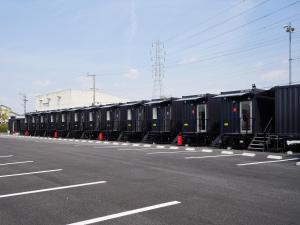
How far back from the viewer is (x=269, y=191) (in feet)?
21.8

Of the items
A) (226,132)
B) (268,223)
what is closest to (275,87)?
(226,132)

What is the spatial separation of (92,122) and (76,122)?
346cm

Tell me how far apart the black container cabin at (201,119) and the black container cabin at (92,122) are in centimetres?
1220

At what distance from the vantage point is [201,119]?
21188mm

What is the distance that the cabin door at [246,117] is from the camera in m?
18.1

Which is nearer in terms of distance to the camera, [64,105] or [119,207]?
[119,207]

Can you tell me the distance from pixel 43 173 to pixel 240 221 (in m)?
6.39

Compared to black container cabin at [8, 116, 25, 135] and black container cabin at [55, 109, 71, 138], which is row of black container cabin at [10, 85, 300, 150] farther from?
black container cabin at [8, 116, 25, 135]

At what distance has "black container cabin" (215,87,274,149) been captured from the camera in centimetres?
1797

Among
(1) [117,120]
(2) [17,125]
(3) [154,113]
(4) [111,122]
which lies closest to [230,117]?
(3) [154,113]

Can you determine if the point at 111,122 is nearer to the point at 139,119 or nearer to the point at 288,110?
the point at 139,119

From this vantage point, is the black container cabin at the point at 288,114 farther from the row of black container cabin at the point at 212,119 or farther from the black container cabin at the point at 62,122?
the black container cabin at the point at 62,122

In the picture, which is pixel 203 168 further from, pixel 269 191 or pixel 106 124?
pixel 106 124

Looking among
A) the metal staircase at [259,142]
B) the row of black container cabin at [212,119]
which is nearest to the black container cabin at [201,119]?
the row of black container cabin at [212,119]
